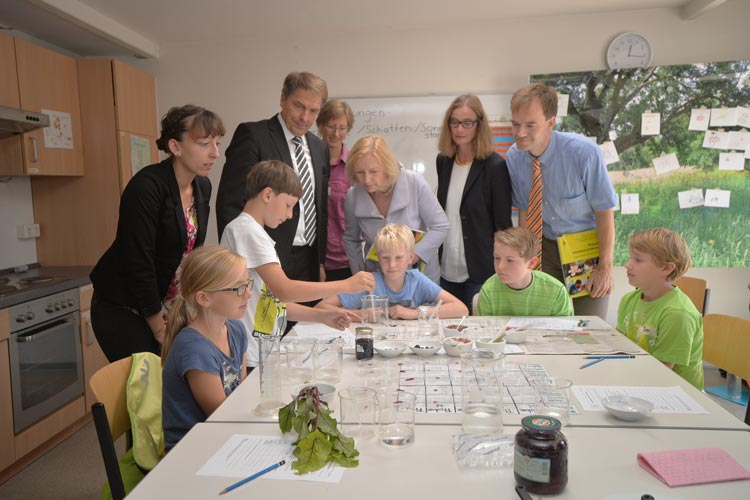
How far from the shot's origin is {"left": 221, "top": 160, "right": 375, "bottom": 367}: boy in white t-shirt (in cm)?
217

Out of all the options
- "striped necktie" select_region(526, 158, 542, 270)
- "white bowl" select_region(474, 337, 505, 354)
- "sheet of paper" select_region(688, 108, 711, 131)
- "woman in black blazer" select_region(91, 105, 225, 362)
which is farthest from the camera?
"sheet of paper" select_region(688, 108, 711, 131)

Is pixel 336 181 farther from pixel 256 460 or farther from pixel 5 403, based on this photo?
pixel 256 460

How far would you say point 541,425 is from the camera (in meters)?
1.08

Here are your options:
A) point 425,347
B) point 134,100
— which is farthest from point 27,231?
point 425,347

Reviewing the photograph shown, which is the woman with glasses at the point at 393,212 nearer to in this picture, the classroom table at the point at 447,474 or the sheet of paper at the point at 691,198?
the classroom table at the point at 447,474

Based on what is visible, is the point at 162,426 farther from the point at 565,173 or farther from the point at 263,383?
the point at 565,173

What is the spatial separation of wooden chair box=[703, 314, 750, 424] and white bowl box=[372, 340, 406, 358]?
4.06 ft

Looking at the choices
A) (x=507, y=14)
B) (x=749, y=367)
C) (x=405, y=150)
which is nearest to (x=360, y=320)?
(x=749, y=367)

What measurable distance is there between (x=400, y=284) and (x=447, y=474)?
1549 mm

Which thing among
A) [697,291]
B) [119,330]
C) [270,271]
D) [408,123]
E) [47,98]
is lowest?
[697,291]

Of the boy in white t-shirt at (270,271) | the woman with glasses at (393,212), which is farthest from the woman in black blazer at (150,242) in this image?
the woman with glasses at (393,212)

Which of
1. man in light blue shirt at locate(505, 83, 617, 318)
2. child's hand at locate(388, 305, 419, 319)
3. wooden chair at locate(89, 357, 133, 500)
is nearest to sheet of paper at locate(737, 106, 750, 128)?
man in light blue shirt at locate(505, 83, 617, 318)

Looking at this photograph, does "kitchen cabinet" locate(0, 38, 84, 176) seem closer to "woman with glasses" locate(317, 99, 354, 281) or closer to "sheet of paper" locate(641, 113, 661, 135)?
"woman with glasses" locate(317, 99, 354, 281)

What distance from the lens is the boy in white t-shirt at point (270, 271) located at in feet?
7.13
